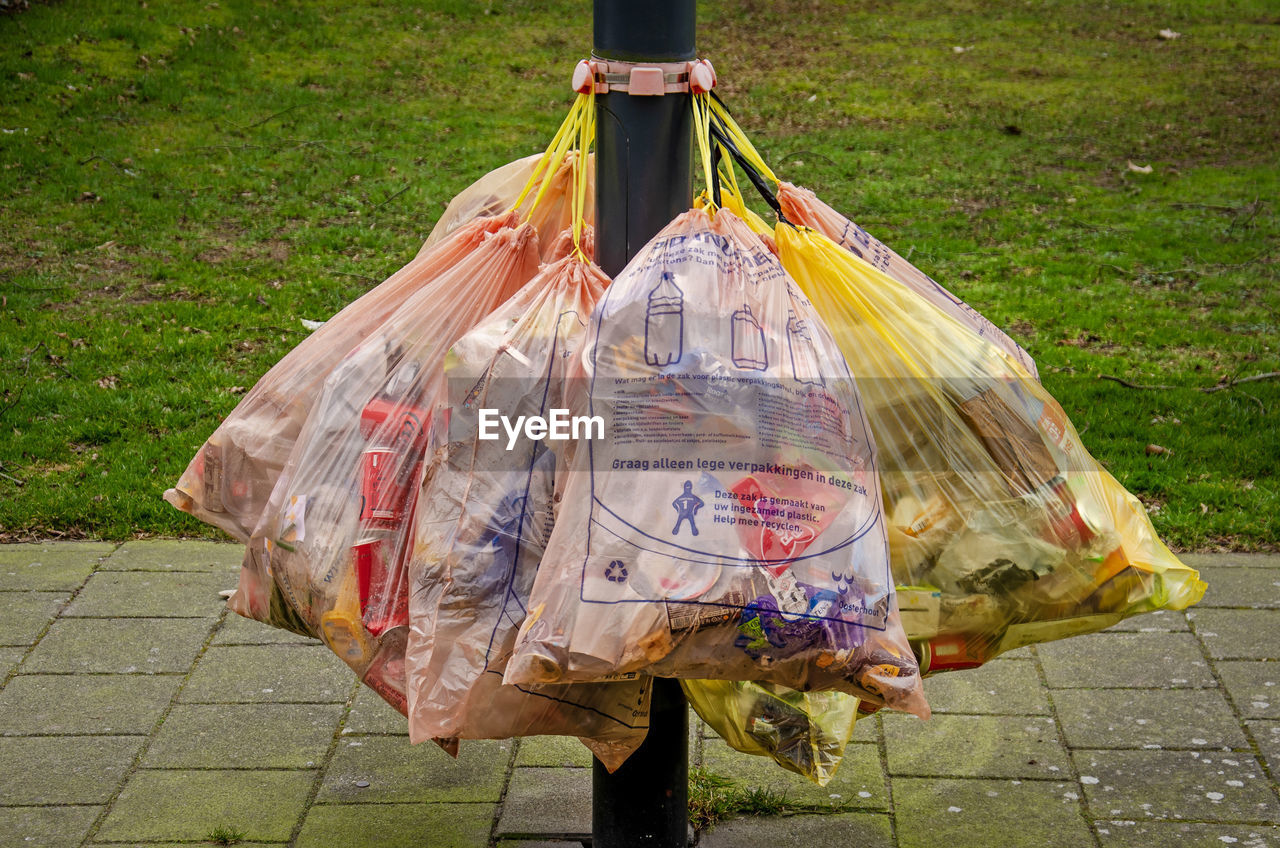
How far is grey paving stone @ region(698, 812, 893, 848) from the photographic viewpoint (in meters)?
2.91

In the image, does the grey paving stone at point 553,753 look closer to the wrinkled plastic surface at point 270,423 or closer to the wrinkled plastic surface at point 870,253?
the wrinkled plastic surface at point 270,423

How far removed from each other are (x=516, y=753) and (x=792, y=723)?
1.29 metres

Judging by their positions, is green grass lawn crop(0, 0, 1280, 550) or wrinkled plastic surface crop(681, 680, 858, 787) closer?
wrinkled plastic surface crop(681, 680, 858, 787)

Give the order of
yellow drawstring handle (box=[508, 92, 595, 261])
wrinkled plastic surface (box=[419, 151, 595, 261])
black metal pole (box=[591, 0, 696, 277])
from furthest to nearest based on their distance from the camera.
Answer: wrinkled plastic surface (box=[419, 151, 595, 261]) < yellow drawstring handle (box=[508, 92, 595, 261]) < black metal pole (box=[591, 0, 696, 277])

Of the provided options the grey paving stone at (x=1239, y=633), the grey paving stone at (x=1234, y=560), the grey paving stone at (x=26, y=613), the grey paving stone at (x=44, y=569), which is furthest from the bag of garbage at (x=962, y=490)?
the grey paving stone at (x=44, y=569)

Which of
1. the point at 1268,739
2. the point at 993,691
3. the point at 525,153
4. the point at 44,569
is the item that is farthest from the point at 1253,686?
the point at 525,153

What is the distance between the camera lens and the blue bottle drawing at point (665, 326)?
1.95 metres

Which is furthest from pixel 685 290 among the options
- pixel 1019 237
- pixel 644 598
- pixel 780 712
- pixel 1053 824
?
pixel 1019 237

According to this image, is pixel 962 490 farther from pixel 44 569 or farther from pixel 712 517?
pixel 44 569

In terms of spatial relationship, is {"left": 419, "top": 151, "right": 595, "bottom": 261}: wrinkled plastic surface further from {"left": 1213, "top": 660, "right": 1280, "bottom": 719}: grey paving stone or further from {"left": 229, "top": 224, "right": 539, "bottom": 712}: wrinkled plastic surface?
{"left": 1213, "top": 660, "right": 1280, "bottom": 719}: grey paving stone

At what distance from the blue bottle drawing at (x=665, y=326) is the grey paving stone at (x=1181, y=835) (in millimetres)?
1752

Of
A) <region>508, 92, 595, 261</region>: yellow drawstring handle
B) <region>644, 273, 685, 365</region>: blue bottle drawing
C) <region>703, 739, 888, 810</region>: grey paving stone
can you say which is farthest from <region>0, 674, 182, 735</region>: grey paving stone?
<region>644, 273, 685, 365</region>: blue bottle drawing

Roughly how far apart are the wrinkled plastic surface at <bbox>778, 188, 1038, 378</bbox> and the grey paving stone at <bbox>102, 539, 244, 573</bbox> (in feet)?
8.16

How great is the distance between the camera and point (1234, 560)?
14.0 feet
